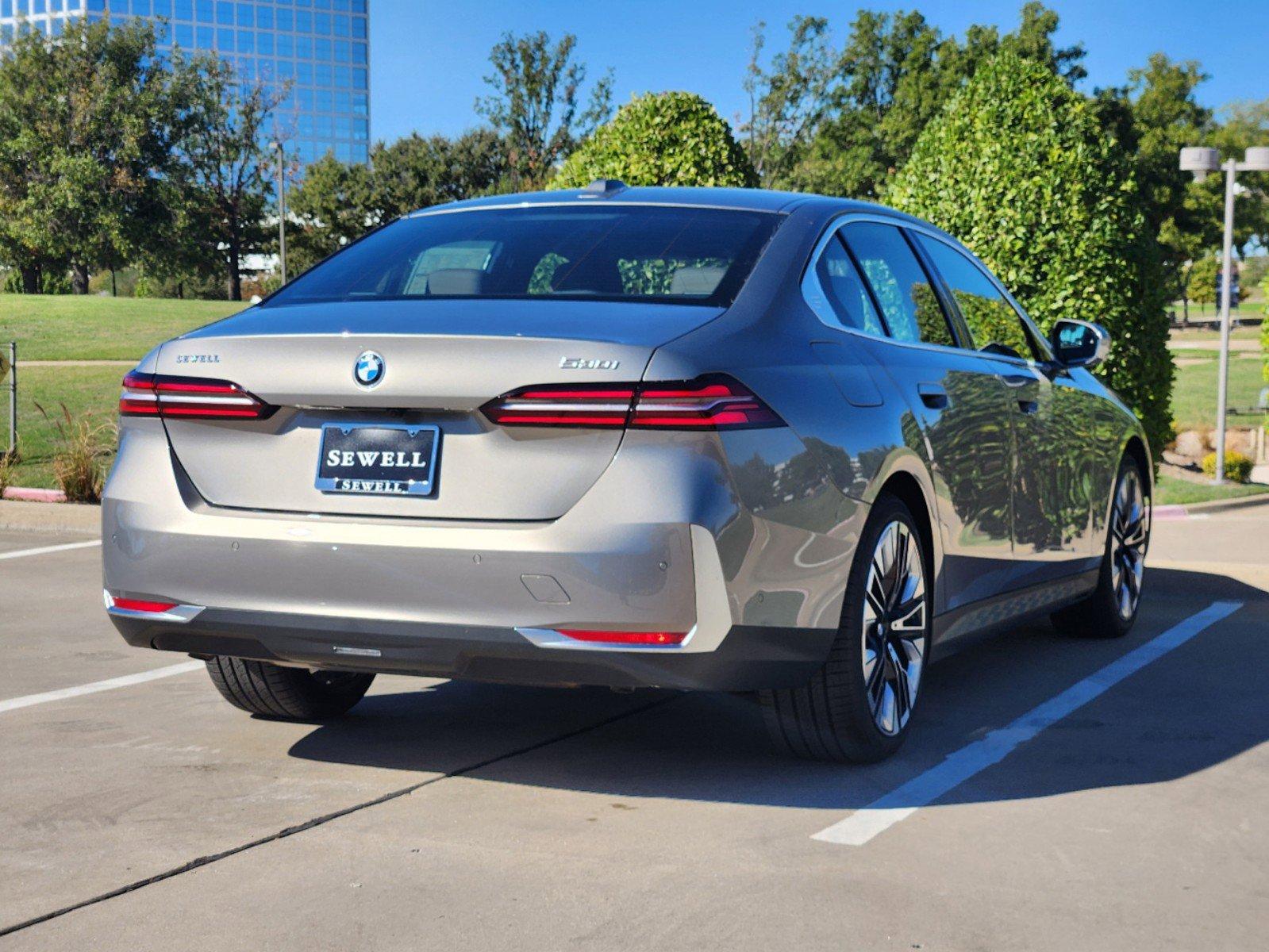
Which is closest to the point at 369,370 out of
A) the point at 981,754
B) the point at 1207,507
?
the point at 981,754

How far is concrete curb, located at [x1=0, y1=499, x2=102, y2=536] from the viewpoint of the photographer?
40.4 ft

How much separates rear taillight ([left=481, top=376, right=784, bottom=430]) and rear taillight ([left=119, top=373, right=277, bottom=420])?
2.33 ft

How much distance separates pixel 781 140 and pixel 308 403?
44.0 meters

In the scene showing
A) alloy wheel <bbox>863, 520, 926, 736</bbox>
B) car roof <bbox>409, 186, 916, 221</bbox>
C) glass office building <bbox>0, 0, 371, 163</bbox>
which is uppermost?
glass office building <bbox>0, 0, 371, 163</bbox>

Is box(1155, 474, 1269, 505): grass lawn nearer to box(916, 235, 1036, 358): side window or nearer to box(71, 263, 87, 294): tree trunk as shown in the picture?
box(916, 235, 1036, 358): side window

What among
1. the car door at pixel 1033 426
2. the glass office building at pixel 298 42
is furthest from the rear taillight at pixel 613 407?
the glass office building at pixel 298 42

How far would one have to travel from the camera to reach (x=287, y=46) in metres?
136

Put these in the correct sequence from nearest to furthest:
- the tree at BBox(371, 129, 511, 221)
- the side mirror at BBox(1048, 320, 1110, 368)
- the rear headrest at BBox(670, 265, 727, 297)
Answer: the rear headrest at BBox(670, 265, 727, 297) → the side mirror at BBox(1048, 320, 1110, 368) → the tree at BBox(371, 129, 511, 221)

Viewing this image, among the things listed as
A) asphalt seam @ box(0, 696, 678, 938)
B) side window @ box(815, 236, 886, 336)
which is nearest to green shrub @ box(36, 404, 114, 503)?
asphalt seam @ box(0, 696, 678, 938)

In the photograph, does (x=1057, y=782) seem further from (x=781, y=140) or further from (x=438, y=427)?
(x=781, y=140)

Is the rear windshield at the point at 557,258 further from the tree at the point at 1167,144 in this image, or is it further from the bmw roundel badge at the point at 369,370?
the tree at the point at 1167,144

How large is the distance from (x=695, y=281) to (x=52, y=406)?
20551 millimetres

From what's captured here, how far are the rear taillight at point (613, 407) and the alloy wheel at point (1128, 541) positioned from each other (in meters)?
3.84

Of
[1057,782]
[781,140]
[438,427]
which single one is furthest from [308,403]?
[781,140]
